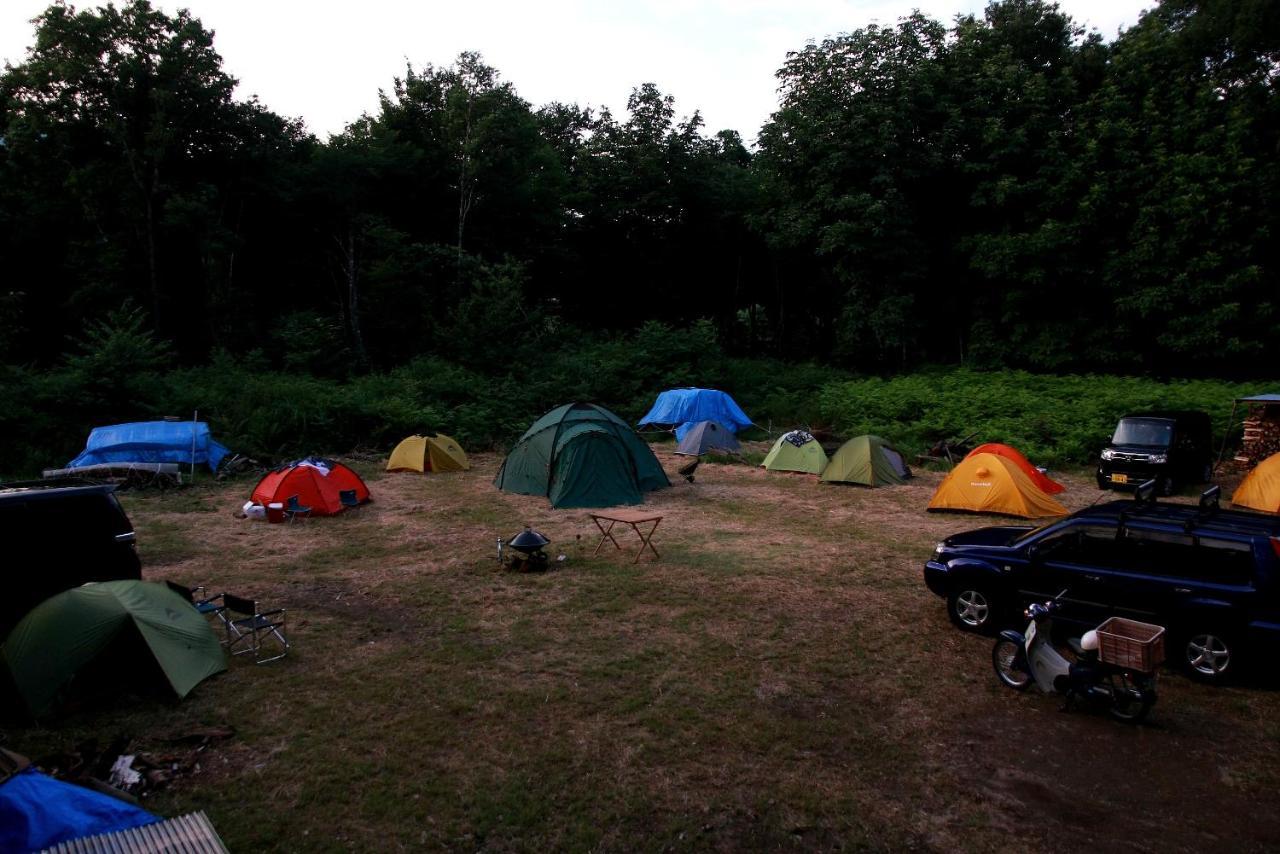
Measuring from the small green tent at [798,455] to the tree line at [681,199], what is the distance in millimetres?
12356

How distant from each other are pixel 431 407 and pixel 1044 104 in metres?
25.6

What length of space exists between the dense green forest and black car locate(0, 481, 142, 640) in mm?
12132

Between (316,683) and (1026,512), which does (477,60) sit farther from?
(316,683)

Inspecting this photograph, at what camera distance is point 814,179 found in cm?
3156

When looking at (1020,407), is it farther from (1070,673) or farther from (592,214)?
(592,214)

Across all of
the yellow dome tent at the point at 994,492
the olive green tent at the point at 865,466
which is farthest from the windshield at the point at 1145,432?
the olive green tent at the point at 865,466

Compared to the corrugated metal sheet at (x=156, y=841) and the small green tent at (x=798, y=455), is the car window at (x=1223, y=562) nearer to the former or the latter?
the corrugated metal sheet at (x=156, y=841)

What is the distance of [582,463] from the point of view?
14.7 meters

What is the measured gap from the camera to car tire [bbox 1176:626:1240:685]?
6746 millimetres

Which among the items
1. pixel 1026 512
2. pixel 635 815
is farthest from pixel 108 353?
pixel 1026 512

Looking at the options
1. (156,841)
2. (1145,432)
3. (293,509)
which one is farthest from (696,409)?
(156,841)

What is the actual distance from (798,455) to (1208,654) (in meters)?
11.7

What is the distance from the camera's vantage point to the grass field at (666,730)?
4930 millimetres

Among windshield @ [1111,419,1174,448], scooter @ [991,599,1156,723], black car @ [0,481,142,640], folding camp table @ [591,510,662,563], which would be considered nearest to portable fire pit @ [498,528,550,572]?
folding camp table @ [591,510,662,563]
